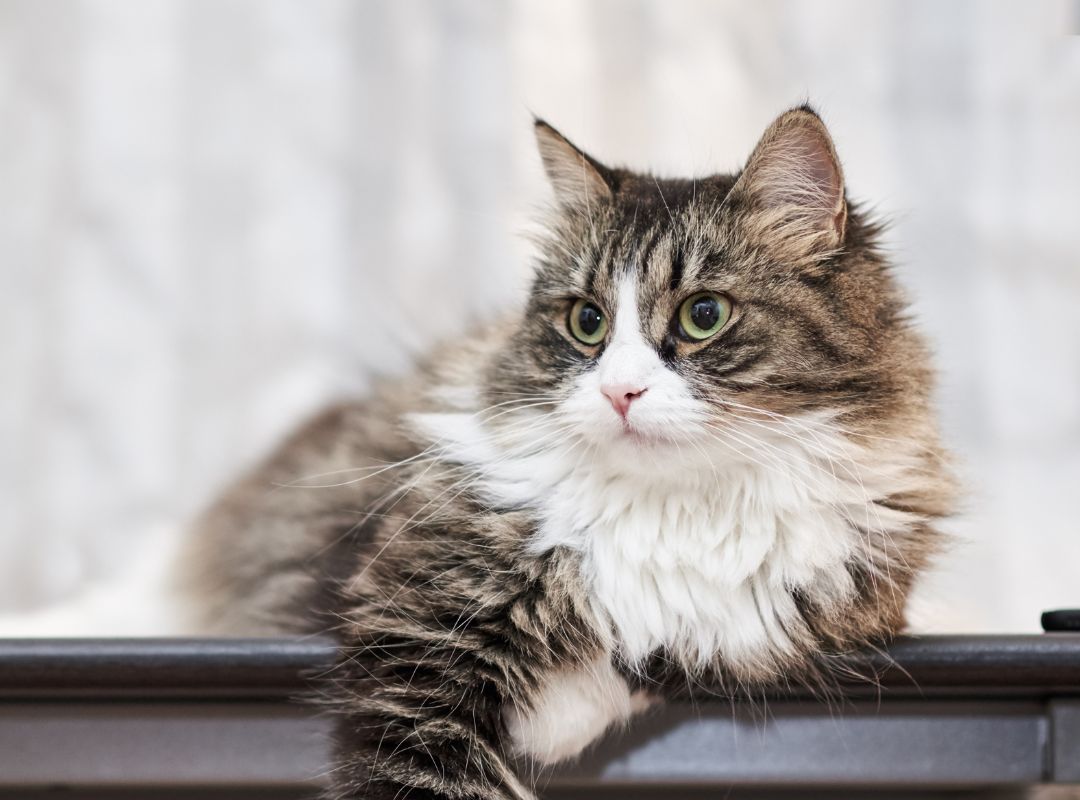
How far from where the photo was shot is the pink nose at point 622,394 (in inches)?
44.3

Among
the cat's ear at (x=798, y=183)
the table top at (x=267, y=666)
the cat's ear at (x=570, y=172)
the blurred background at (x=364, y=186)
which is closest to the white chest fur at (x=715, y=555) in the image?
the table top at (x=267, y=666)

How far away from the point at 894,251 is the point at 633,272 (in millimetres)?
394

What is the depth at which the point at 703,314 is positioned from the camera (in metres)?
1.20

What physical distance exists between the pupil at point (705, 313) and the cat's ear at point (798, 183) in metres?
0.14

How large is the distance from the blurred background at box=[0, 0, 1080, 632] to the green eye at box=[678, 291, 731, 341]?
1.07 m

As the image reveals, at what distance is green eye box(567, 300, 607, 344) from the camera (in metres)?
1.27

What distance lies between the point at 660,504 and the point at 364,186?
1317 mm

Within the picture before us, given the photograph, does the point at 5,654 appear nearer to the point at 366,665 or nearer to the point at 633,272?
the point at 366,665

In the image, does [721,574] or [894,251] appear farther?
[894,251]

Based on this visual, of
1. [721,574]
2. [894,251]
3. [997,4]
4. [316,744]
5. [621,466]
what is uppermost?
[997,4]

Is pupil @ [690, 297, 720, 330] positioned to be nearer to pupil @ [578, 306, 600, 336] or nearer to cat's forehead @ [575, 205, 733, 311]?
cat's forehead @ [575, 205, 733, 311]

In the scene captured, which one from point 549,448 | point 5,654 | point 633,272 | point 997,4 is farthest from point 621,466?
point 997,4

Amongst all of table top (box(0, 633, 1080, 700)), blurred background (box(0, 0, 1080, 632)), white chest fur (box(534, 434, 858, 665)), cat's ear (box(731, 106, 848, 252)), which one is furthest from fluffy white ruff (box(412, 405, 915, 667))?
blurred background (box(0, 0, 1080, 632))

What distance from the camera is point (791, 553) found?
1205 mm
